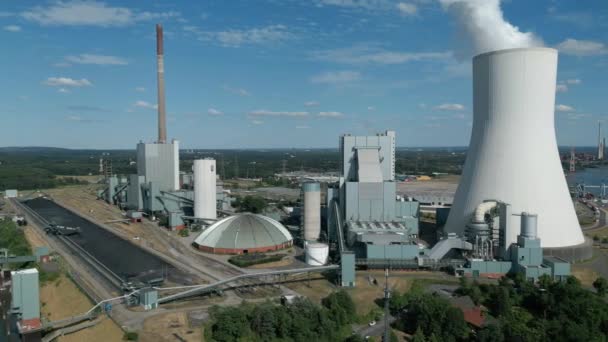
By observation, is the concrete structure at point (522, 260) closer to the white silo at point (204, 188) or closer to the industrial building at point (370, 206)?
the industrial building at point (370, 206)

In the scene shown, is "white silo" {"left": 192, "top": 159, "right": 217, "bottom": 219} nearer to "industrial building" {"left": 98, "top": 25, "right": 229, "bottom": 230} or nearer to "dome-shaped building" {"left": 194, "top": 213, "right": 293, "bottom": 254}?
"industrial building" {"left": 98, "top": 25, "right": 229, "bottom": 230}

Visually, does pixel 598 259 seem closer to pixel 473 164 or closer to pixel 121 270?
pixel 473 164

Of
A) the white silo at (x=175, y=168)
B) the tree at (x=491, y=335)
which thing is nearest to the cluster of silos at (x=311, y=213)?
the tree at (x=491, y=335)

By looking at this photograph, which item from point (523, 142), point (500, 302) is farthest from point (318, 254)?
point (523, 142)

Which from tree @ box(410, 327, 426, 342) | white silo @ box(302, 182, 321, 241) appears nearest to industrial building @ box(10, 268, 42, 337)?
tree @ box(410, 327, 426, 342)

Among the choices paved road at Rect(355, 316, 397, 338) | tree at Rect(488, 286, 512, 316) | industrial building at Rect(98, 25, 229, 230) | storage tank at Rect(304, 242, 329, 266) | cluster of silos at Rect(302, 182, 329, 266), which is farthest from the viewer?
industrial building at Rect(98, 25, 229, 230)

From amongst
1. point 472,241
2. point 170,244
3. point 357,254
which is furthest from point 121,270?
point 472,241
